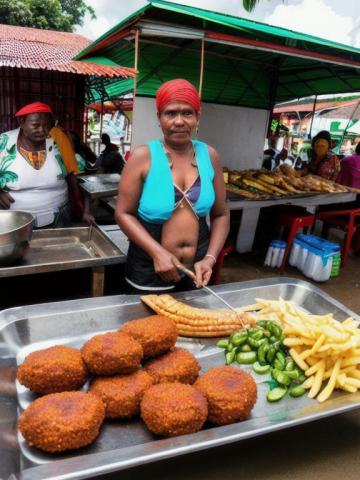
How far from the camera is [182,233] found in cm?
260

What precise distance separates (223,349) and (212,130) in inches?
216

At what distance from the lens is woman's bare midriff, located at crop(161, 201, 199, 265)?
8.37ft

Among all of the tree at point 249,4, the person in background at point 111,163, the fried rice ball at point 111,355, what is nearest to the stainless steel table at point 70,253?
the fried rice ball at point 111,355

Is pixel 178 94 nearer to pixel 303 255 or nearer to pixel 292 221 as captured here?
pixel 292 221

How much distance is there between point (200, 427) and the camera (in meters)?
1.63

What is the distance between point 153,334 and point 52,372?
494 mm

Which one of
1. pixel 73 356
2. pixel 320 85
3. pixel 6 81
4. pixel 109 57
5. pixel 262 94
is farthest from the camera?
pixel 6 81

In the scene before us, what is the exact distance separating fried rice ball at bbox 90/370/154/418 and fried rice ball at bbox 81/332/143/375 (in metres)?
0.04

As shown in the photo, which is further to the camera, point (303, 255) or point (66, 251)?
point (303, 255)

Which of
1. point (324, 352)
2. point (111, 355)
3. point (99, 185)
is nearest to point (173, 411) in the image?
point (111, 355)

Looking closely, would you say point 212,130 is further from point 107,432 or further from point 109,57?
point 107,432

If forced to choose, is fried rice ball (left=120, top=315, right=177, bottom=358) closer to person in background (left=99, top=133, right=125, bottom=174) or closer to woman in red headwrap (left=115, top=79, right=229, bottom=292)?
woman in red headwrap (left=115, top=79, right=229, bottom=292)

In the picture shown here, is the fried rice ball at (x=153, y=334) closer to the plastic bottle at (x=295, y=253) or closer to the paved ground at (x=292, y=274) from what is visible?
the paved ground at (x=292, y=274)

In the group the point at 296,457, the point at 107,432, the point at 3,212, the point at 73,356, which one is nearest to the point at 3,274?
the point at 3,212
